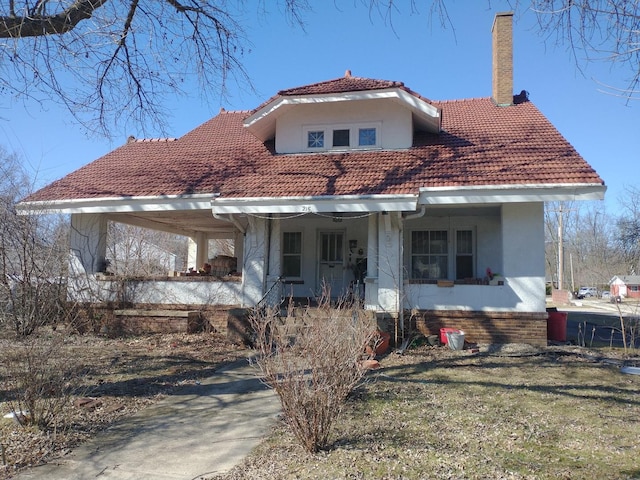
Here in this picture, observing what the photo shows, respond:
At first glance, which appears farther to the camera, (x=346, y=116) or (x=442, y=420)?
(x=346, y=116)

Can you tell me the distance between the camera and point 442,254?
12648mm

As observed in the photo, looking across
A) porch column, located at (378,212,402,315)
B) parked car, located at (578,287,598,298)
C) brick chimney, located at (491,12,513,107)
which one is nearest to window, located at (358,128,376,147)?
porch column, located at (378,212,402,315)

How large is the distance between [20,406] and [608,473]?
19.4 feet

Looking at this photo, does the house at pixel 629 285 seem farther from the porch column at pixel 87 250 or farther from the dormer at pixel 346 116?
the porch column at pixel 87 250

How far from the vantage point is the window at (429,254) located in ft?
41.4

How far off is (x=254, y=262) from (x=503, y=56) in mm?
9658

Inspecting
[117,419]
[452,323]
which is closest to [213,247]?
[452,323]

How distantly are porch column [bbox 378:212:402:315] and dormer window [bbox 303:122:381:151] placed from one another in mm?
2769

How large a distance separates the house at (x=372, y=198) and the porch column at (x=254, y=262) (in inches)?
1.4

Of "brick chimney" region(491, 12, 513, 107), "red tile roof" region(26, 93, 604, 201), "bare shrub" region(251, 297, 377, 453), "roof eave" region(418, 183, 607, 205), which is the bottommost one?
"bare shrub" region(251, 297, 377, 453)

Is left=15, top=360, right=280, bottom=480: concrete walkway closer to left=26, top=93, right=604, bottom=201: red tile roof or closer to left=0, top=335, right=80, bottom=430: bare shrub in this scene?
left=0, top=335, right=80, bottom=430: bare shrub

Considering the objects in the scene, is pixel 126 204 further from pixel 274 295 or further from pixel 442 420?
pixel 442 420

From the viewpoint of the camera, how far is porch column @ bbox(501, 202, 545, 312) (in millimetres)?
10148

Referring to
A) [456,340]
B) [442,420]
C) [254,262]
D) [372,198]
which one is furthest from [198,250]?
[442,420]
